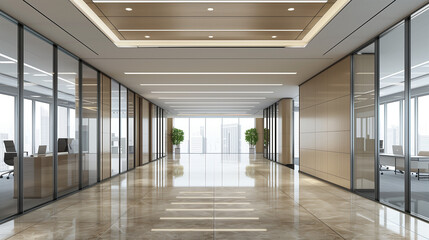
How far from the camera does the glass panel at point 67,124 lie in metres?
9.22

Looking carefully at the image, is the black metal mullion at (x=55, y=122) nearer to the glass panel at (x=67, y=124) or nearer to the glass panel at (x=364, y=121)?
the glass panel at (x=67, y=124)

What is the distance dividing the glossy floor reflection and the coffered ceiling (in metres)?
3.96

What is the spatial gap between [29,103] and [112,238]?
378 cm

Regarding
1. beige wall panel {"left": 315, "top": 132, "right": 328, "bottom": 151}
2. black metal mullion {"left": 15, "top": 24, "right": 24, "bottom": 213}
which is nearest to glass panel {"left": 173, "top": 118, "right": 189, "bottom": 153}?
beige wall panel {"left": 315, "top": 132, "right": 328, "bottom": 151}

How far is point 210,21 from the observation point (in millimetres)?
8094

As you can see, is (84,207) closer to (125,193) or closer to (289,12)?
(125,193)

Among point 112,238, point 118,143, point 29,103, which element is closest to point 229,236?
point 112,238

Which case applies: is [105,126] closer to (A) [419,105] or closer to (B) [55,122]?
(B) [55,122]

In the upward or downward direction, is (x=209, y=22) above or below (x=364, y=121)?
above

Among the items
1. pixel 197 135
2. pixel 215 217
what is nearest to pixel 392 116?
pixel 215 217

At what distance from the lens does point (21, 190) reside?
7.23 metres

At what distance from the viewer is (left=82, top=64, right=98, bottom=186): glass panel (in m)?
10.9

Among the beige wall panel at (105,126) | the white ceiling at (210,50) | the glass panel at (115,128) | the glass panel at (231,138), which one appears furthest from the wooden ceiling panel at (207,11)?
the glass panel at (231,138)

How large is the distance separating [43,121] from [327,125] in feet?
28.4
